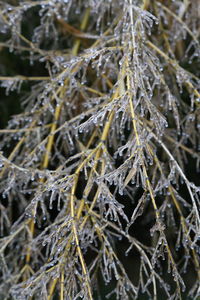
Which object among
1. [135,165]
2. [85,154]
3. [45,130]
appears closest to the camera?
[135,165]

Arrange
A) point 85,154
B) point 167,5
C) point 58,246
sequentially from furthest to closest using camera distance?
point 167,5, point 85,154, point 58,246

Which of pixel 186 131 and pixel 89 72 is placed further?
pixel 89 72

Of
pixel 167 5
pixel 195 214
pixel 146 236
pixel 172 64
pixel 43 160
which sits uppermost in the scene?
pixel 167 5

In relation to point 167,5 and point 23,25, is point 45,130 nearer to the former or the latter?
point 167,5

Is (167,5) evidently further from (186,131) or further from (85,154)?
(85,154)

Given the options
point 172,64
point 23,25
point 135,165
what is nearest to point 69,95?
point 172,64

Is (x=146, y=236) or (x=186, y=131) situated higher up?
(x=186, y=131)
